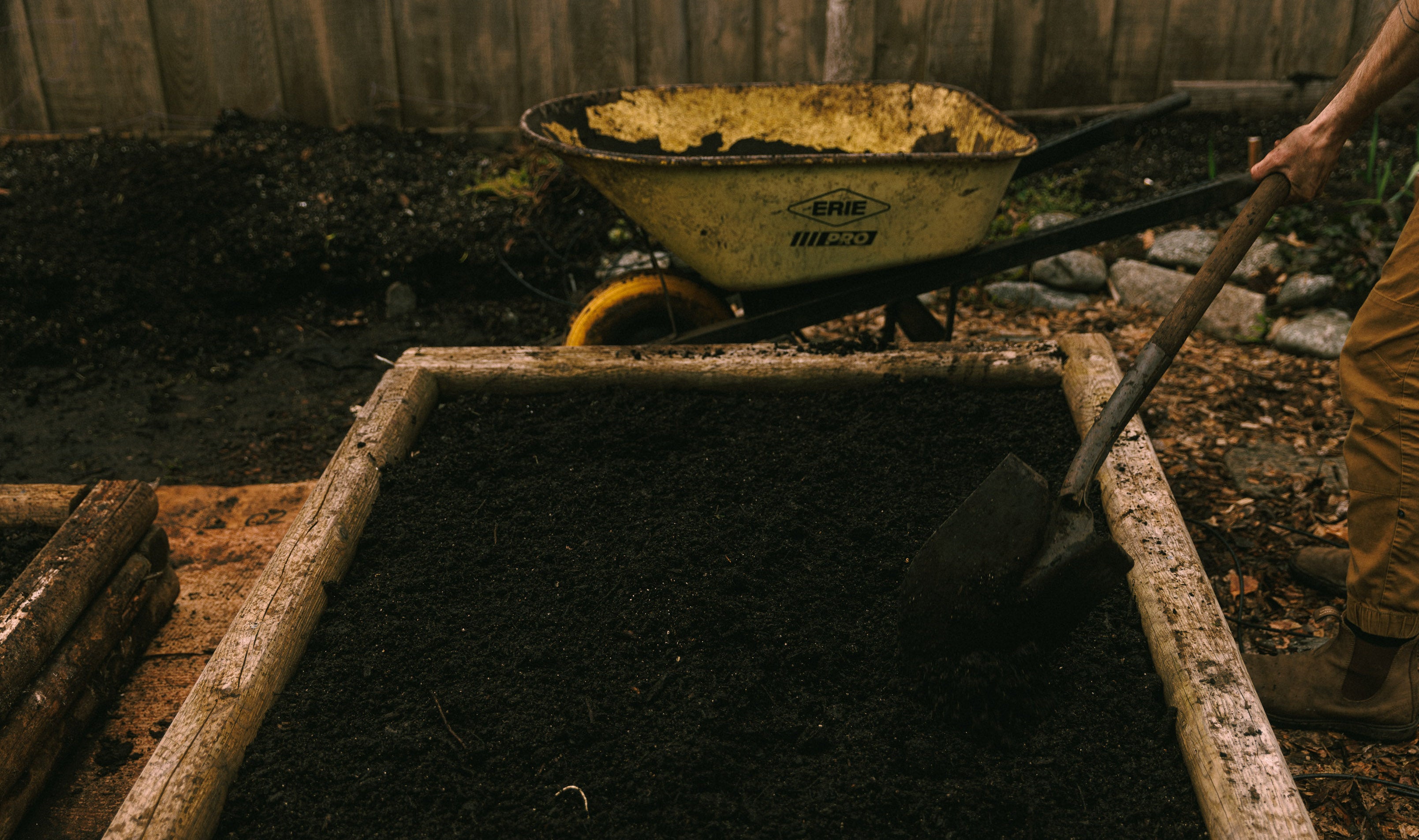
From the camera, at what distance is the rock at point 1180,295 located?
3826mm

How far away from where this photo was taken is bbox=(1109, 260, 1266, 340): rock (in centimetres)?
383

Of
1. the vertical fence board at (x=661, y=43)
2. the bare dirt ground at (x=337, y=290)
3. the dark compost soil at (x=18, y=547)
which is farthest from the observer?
the vertical fence board at (x=661, y=43)

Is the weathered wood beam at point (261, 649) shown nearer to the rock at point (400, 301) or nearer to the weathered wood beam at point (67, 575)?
the weathered wood beam at point (67, 575)

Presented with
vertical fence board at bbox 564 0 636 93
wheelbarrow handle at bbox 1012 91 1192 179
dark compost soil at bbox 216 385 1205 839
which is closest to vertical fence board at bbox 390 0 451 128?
vertical fence board at bbox 564 0 636 93

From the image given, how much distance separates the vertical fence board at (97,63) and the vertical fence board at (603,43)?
2.06 m

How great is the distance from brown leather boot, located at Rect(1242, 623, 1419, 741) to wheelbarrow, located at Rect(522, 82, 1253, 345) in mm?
1105

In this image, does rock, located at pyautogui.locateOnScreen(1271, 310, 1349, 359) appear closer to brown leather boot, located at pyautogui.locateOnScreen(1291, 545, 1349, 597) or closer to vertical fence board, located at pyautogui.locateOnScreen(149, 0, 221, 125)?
brown leather boot, located at pyautogui.locateOnScreen(1291, 545, 1349, 597)

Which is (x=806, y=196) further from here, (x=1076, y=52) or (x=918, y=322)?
(x=1076, y=52)

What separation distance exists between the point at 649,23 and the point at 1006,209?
1.96m

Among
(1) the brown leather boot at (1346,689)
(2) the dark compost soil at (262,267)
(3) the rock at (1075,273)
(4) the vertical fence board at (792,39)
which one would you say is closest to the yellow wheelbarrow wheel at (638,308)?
(2) the dark compost soil at (262,267)

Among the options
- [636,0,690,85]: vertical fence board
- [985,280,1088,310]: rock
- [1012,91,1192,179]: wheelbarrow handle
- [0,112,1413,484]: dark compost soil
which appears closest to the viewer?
[1012,91,1192,179]: wheelbarrow handle

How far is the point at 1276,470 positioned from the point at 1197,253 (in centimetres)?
144

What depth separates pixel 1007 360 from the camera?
252 cm

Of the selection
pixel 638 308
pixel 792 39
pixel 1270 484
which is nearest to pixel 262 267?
pixel 638 308
